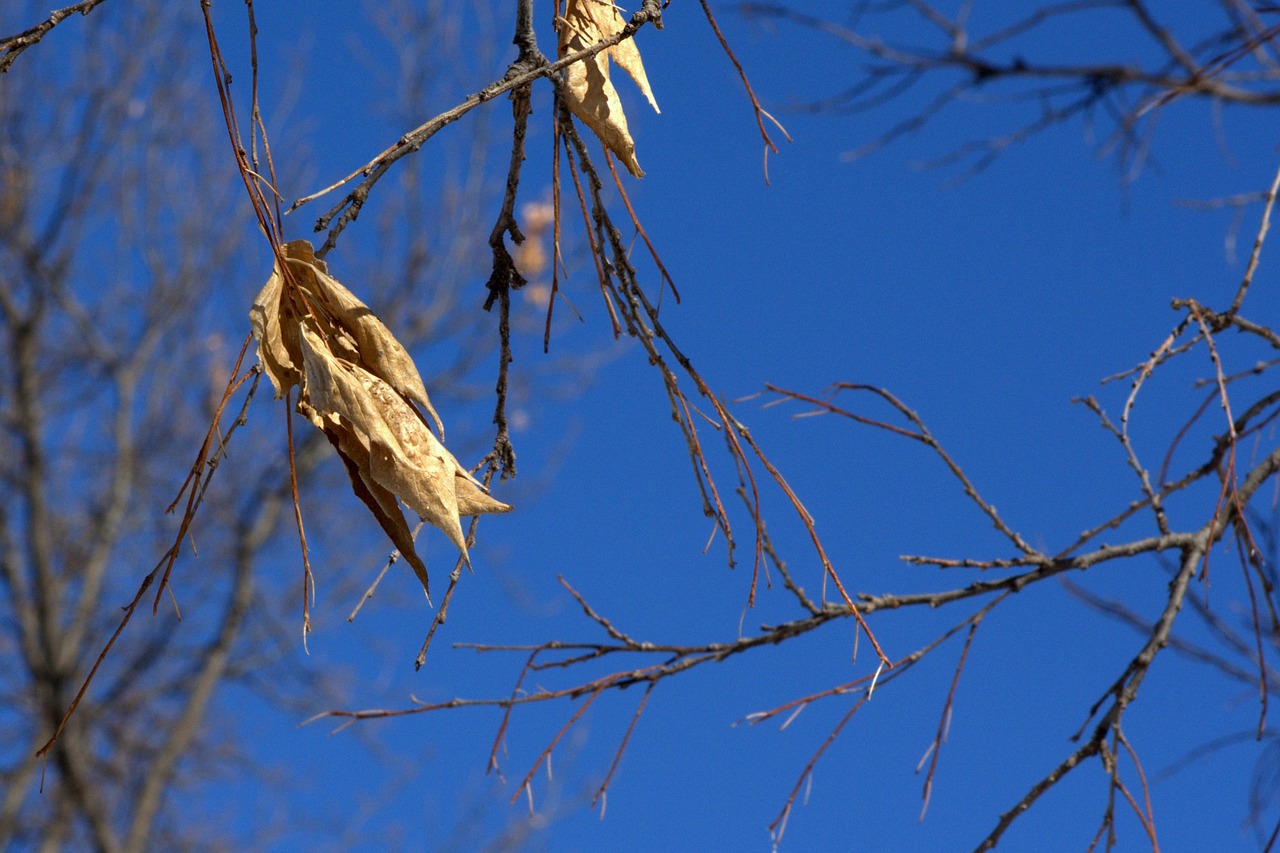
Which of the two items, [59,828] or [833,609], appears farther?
[59,828]

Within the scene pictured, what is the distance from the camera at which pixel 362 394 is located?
2.83 ft

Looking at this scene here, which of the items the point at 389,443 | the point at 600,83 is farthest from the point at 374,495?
the point at 600,83

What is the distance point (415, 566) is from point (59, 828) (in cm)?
570

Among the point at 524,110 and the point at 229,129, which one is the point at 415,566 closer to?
the point at 229,129

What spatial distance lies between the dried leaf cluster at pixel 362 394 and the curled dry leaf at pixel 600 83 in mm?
291

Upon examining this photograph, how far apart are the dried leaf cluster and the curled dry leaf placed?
0.29m

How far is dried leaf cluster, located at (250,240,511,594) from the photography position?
863mm

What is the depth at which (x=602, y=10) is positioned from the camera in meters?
1.12

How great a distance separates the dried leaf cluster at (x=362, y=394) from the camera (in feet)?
2.83

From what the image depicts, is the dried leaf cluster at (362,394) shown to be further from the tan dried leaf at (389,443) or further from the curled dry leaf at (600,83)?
the curled dry leaf at (600,83)

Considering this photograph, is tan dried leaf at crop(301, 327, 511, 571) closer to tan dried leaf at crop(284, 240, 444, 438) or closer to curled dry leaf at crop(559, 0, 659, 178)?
tan dried leaf at crop(284, 240, 444, 438)

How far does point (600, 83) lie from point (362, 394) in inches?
15.5

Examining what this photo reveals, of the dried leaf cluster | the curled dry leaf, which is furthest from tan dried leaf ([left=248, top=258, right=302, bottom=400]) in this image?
the curled dry leaf

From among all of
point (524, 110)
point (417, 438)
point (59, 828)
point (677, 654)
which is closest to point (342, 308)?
point (417, 438)
